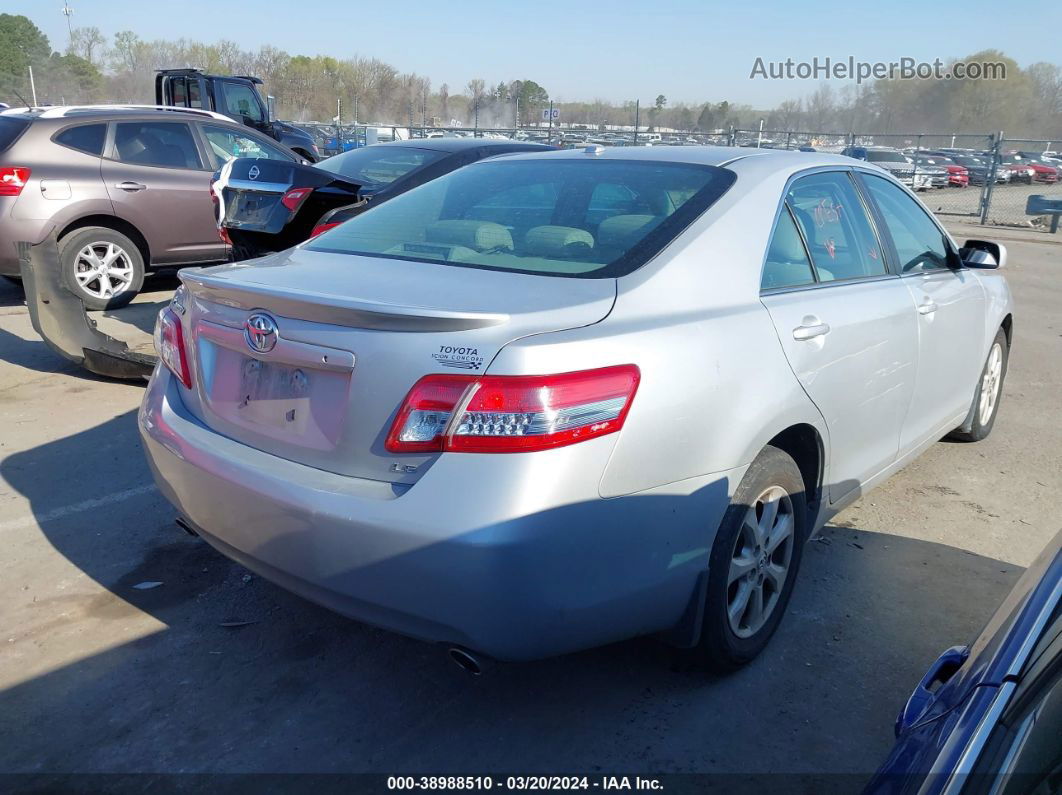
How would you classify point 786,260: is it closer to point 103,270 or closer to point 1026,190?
point 103,270

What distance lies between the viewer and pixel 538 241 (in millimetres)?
2982

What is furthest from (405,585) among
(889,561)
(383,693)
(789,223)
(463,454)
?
(889,561)

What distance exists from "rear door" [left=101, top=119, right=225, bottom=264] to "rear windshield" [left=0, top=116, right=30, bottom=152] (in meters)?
0.68

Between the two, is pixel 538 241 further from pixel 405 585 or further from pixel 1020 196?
pixel 1020 196

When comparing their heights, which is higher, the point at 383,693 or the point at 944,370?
the point at 944,370

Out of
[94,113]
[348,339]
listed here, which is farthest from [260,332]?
→ [94,113]

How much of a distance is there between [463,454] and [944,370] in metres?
2.90

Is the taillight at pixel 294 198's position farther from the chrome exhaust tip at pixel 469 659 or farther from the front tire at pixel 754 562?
the chrome exhaust tip at pixel 469 659

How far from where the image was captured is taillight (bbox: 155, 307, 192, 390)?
9.56 ft

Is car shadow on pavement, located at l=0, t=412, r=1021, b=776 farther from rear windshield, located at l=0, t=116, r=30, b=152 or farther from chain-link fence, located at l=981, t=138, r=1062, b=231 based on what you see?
chain-link fence, located at l=981, t=138, r=1062, b=231

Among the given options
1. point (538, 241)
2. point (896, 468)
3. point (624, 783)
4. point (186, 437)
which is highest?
point (538, 241)

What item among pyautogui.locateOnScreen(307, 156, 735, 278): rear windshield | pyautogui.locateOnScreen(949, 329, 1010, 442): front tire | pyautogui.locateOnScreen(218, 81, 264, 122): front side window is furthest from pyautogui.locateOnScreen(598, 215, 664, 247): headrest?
pyautogui.locateOnScreen(218, 81, 264, 122): front side window

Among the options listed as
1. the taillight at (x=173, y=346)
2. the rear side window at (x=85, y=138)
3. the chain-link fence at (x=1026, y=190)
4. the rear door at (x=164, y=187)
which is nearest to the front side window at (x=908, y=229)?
the taillight at (x=173, y=346)

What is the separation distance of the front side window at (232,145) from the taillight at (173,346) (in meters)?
6.11
